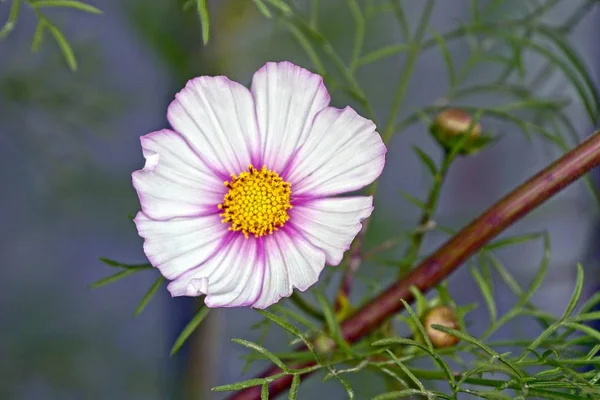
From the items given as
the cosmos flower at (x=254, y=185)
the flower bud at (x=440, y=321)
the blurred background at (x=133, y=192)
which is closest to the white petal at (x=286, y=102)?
the cosmos flower at (x=254, y=185)

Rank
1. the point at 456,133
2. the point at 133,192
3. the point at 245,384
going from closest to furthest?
the point at 245,384 < the point at 456,133 < the point at 133,192

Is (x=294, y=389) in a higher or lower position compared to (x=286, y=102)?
lower

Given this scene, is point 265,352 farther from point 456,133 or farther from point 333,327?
point 456,133

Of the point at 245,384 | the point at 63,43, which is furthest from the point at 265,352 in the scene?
the point at 63,43

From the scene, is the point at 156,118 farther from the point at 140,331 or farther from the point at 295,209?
the point at 295,209

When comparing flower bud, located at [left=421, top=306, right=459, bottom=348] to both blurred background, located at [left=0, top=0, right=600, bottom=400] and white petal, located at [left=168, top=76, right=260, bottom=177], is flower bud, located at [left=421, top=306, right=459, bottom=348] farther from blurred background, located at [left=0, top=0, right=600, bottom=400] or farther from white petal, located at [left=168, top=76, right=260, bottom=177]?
blurred background, located at [left=0, top=0, right=600, bottom=400]

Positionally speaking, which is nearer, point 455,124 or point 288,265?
point 288,265
